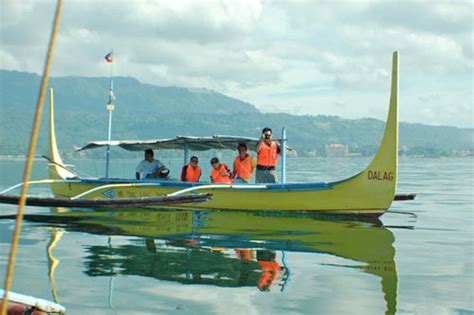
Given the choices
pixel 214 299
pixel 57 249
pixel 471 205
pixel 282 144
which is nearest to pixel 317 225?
pixel 282 144

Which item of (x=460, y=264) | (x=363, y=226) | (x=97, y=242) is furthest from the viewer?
(x=363, y=226)

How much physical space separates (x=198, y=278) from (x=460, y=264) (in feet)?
16.4

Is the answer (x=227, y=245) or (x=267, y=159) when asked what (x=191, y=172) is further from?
(x=227, y=245)

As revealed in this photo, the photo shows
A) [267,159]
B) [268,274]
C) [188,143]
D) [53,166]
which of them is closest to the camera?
[268,274]

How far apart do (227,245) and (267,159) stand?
19.4 feet

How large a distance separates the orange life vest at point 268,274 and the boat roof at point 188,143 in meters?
8.75

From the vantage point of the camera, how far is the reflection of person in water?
909 cm

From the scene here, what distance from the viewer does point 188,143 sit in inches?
840

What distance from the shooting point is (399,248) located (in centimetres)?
1266

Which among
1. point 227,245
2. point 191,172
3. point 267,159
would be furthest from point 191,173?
point 227,245

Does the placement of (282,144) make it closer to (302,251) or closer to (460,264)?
(302,251)

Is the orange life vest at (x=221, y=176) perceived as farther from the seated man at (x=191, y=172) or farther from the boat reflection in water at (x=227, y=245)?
the boat reflection in water at (x=227, y=245)

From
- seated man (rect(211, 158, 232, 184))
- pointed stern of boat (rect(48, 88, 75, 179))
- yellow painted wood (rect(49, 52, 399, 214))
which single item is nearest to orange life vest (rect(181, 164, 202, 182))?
seated man (rect(211, 158, 232, 184))

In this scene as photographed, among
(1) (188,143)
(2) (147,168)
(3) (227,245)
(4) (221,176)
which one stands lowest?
(3) (227,245)
